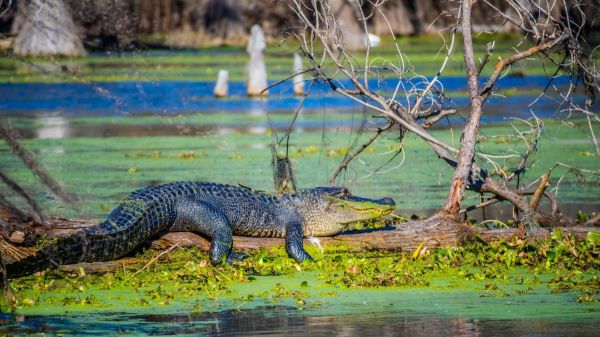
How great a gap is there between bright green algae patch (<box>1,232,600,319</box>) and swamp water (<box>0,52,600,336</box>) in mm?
25

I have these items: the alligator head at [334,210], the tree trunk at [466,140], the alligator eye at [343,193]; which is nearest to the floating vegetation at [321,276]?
the alligator head at [334,210]

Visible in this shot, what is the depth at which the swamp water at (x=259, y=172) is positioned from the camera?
660 cm

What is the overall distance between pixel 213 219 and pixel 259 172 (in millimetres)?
5145

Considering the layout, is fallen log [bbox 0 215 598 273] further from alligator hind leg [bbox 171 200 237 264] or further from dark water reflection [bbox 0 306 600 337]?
dark water reflection [bbox 0 306 600 337]

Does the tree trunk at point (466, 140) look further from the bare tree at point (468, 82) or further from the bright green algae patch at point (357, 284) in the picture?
the bright green algae patch at point (357, 284)

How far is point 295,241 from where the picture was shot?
8.41 m

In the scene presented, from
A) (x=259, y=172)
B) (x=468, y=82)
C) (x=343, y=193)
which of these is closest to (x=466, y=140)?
(x=468, y=82)

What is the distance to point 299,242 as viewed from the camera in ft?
27.7

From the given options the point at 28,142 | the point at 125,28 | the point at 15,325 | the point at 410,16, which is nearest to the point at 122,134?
the point at 28,142

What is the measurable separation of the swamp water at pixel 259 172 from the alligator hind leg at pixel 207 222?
50cm

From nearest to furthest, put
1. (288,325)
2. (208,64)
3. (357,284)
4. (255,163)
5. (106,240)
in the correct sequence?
1. (288,325)
2. (357,284)
3. (106,240)
4. (255,163)
5. (208,64)

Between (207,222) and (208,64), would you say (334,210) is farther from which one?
(208,64)

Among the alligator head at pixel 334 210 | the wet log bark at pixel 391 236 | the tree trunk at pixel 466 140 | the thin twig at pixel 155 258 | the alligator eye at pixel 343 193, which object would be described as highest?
the tree trunk at pixel 466 140

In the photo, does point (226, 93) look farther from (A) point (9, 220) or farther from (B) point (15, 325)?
(B) point (15, 325)
